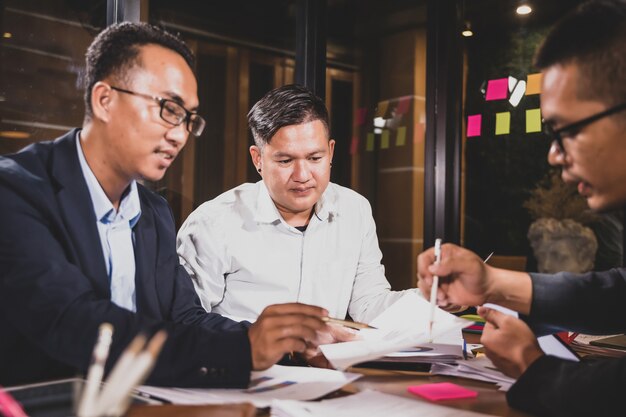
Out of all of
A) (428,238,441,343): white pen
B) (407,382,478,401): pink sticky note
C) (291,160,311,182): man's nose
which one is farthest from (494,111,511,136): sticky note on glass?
(407,382,478,401): pink sticky note

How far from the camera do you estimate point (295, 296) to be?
87.1 inches

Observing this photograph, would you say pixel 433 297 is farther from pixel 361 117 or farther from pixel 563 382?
pixel 361 117

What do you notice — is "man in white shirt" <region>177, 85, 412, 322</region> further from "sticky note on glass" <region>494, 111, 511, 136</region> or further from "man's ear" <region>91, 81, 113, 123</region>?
"sticky note on glass" <region>494, 111, 511, 136</region>

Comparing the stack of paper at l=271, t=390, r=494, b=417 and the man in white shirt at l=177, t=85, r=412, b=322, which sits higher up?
the man in white shirt at l=177, t=85, r=412, b=322

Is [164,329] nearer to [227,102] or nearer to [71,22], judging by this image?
[71,22]

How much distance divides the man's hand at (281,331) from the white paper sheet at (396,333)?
8 cm

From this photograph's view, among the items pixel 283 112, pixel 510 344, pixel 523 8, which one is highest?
pixel 523 8

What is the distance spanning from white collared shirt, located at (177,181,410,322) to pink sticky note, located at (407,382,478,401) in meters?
0.90

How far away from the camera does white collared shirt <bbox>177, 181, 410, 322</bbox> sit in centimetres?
212

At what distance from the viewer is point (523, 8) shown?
4.89 m

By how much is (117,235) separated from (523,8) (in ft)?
14.5

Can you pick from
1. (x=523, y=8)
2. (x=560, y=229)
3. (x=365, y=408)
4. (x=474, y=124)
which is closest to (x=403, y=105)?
(x=523, y=8)

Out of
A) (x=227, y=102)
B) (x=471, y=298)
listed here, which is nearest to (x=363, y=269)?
(x=471, y=298)

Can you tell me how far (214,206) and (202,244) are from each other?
175mm
